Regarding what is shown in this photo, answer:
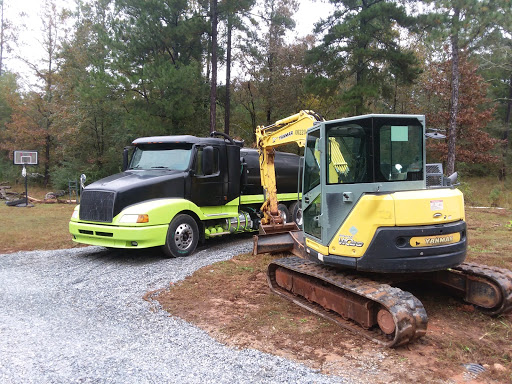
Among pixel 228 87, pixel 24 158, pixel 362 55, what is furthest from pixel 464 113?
pixel 24 158

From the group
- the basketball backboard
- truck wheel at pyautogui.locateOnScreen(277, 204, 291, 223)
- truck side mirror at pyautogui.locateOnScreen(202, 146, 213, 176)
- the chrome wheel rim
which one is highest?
the basketball backboard

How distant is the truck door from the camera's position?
841 cm

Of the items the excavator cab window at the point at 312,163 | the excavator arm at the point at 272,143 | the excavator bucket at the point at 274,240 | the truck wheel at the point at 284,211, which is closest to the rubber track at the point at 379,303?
the excavator cab window at the point at 312,163

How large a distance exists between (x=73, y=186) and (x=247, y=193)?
1768 cm

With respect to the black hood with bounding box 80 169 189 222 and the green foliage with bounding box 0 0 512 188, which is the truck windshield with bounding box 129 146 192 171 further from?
the green foliage with bounding box 0 0 512 188

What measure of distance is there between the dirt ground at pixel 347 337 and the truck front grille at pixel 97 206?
7.63 feet

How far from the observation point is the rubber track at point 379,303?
12.0ft

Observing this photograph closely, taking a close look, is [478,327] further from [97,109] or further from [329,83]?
[97,109]

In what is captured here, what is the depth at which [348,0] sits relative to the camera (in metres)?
20.0

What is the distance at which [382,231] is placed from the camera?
4.07 meters

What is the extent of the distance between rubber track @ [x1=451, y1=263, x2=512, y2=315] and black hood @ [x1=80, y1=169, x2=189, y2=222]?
17.7ft

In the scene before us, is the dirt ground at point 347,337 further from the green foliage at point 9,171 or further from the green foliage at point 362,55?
the green foliage at point 9,171

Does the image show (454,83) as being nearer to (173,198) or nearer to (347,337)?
(173,198)

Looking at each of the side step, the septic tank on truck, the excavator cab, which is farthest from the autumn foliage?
the excavator cab
